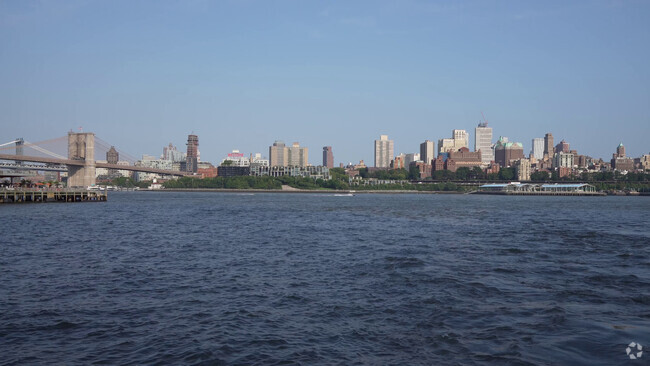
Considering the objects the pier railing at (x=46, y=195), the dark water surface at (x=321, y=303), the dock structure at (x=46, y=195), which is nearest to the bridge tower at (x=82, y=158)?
the pier railing at (x=46, y=195)

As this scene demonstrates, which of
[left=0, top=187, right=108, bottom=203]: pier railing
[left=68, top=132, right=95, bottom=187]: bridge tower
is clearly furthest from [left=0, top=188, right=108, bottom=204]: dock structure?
[left=68, top=132, right=95, bottom=187]: bridge tower

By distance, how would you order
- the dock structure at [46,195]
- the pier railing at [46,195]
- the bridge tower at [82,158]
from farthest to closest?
the bridge tower at [82,158] → the pier railing at [46,195] → the dock structure at [46,195]

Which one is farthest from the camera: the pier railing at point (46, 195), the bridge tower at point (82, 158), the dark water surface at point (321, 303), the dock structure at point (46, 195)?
the bridge tower at point (82, 158)

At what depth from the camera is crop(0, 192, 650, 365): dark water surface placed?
13352mm

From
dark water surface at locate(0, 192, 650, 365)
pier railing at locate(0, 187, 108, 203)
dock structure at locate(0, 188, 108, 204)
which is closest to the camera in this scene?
dark water surface at locate(0, 192, 650, 365)

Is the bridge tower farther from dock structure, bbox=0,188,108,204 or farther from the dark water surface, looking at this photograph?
the dark water surface


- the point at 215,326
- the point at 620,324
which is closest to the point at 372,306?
the point at 215,326

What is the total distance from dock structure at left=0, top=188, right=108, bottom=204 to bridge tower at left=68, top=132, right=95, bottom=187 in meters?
25.6

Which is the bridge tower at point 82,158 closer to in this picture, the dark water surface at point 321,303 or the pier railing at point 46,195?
the pier railing at point 46,195

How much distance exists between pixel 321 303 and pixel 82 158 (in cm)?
Answer: 13309

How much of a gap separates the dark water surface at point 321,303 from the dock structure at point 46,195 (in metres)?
62.6

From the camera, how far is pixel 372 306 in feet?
57.9

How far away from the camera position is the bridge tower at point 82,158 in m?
131

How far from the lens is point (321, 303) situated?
1805 cm
